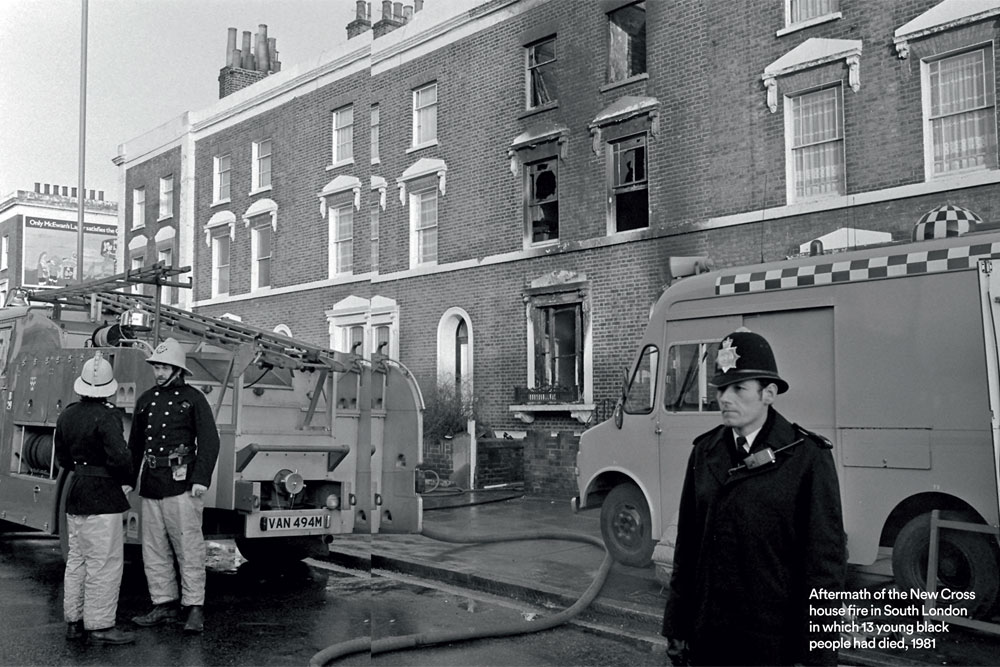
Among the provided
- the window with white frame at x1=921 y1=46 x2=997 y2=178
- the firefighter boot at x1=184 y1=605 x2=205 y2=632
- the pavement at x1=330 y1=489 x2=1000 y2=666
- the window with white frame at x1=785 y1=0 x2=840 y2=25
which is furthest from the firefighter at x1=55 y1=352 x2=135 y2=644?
the window with white frame at x1=921 y1=46 x2=997 y2=178

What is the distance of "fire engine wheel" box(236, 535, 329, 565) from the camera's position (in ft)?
24.4

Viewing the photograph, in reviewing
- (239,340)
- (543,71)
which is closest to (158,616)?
(239,340)

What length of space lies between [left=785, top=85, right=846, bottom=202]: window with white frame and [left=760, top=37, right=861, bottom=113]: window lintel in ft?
0.29

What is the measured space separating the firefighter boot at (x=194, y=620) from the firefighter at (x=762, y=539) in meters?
3.59

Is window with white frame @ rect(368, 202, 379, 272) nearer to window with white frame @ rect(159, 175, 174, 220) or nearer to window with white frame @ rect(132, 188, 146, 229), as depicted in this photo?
window with white frame @ rect(159, 175, 174, 220)

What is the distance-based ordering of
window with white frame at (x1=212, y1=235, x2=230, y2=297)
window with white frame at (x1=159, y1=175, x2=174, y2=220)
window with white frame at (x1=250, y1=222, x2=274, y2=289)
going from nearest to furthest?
window with white frame at (x1=250, y1=222, x2=274, y2=289), window with white frame at (x1=212, y1=235, x2=230, y2=297), window with white frame at (x1=159, y1=175, x2=174, y2=220)

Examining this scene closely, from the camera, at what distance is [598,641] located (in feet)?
16.1

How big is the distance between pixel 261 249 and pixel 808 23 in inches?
122

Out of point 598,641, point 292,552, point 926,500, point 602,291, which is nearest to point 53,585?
point 292,552

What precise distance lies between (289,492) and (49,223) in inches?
96.3

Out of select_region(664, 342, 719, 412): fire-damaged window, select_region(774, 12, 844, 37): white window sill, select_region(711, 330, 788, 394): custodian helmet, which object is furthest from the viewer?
select_region(664, 342, 719, 412): fire-damaged window

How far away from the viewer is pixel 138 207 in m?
5.71

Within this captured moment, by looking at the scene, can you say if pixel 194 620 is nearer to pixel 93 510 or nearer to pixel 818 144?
pixel 93 510

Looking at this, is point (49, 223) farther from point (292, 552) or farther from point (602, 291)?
point (602, 291)
